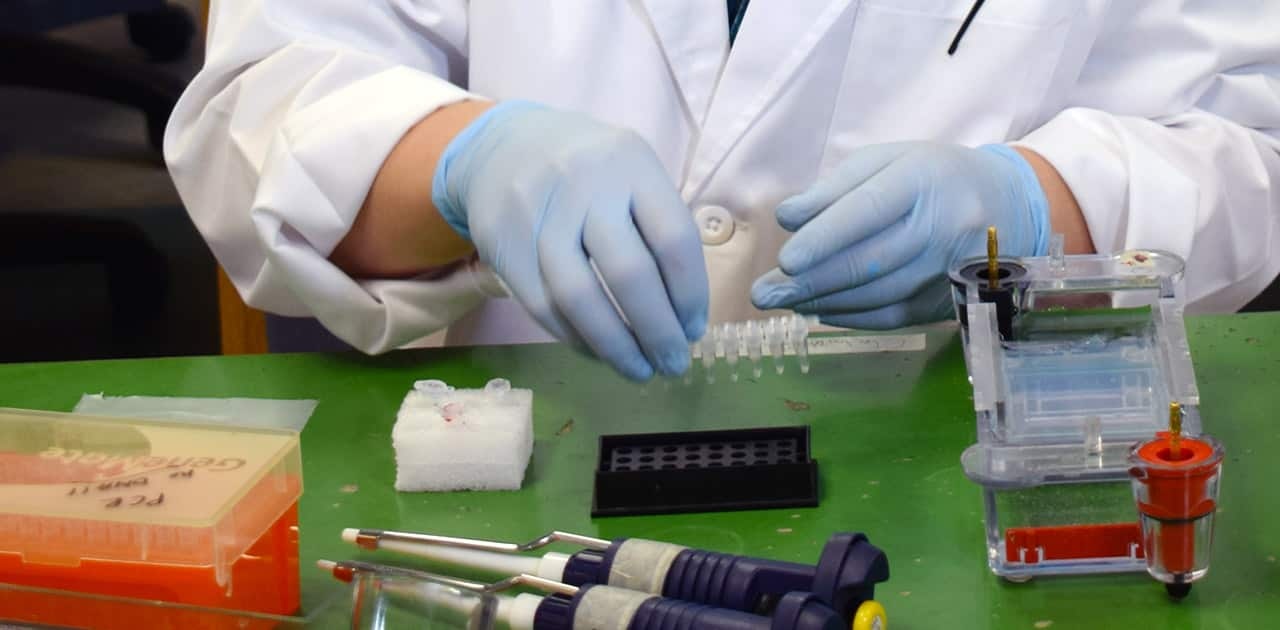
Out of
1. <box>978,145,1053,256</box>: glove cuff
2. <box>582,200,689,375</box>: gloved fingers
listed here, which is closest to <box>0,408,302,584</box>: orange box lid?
<box>582,200,689,375</box>: gloved fingers

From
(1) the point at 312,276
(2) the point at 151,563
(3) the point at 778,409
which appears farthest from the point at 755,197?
(2) the point at 151,563

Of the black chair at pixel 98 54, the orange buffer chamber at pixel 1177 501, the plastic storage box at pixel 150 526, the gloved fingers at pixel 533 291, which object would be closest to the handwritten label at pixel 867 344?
the gloved fingers at pixel 533 291

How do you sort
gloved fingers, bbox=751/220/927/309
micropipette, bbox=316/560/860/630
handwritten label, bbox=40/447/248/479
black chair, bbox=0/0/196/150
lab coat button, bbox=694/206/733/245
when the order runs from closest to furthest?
1. micropipette, bbox=316/560/860/630
2. handwritten label, bbox=40/447/248/479
3. gloved fingers, bbox=751/220/927/309
4. lab coat button, bbox=694/206/733/245
5. black chair, bbox=0/0/196/150

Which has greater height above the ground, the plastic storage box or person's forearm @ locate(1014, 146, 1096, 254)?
person's forearm @ locate(1014, 146, 1096, 254)

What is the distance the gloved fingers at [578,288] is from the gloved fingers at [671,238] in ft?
0.12

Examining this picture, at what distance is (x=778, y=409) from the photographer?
101cm

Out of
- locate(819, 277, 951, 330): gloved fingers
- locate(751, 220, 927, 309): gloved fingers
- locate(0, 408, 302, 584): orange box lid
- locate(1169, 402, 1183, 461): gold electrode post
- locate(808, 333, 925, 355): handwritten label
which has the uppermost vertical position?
locate(1169, 402, 1183, 461): gold electrode post

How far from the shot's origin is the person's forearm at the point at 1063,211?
1.11 m

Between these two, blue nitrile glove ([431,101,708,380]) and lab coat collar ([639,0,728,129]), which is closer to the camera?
blue nitrile glove ([431,101,708,380])

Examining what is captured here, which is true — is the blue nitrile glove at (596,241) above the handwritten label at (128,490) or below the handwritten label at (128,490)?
above

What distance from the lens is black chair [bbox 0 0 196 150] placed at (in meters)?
2.21

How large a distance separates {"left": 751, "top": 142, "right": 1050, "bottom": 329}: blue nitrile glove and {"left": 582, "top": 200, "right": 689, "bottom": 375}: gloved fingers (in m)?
0.10

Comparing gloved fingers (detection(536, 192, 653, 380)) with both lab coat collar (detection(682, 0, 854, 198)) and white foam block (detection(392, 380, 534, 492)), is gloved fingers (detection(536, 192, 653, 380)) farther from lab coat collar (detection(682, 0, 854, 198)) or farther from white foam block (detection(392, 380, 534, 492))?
lab coat collar (detection(682, 0, 854, 198))

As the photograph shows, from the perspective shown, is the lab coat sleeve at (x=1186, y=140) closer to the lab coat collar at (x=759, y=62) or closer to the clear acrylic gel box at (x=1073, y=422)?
the lab coat collar at (x=759, y=62)
